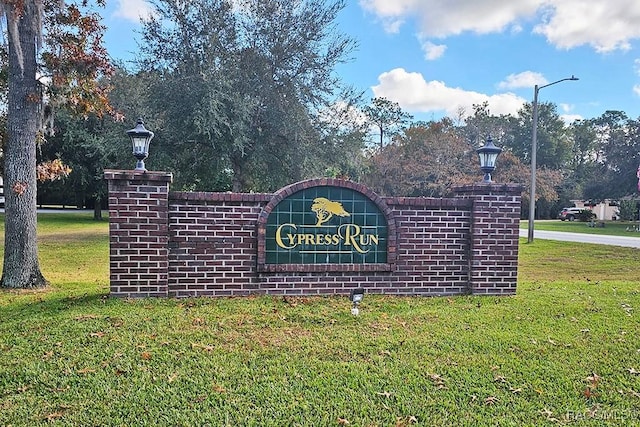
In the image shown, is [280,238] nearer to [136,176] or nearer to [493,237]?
[136,176]

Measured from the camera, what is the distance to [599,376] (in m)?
3.15

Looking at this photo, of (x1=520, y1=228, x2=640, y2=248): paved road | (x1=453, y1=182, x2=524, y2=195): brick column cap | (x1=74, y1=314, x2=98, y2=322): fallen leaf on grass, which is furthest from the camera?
(x1=520, y1=228, x2=640, y2=248): paved road

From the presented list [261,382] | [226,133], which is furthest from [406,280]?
[226,133]

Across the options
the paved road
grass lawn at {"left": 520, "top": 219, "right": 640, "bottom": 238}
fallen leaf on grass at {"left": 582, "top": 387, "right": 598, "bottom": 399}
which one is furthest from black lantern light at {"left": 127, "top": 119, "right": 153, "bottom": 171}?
grass lawn at {"left": 520, "top": 219, "right": 640, "bottom": 238}

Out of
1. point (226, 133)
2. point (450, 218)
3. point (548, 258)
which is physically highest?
point (226, 133)

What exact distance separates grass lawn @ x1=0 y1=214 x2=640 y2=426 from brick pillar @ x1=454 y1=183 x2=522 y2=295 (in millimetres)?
356

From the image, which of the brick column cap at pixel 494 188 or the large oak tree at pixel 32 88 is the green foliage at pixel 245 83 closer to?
the large oak tree at pixel 32 88

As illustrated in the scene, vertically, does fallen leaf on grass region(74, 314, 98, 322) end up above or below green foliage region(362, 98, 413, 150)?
below

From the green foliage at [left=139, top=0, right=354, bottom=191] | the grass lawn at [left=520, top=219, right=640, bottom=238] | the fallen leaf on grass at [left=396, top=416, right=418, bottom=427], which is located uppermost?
the green foliage at [left=139, top=0, right=354, bottom=191]

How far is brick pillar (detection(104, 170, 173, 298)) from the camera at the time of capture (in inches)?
191

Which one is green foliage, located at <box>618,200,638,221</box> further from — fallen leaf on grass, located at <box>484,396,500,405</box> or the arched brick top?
fallen leaf on grass, located at <box>484,396,500,405</box>

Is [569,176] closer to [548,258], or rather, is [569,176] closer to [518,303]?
[548,258]

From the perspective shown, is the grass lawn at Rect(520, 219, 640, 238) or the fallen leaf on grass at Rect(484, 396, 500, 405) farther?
the grass lawn at Rect(520, 219, 640, 238)

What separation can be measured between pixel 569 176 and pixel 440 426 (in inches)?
1928
